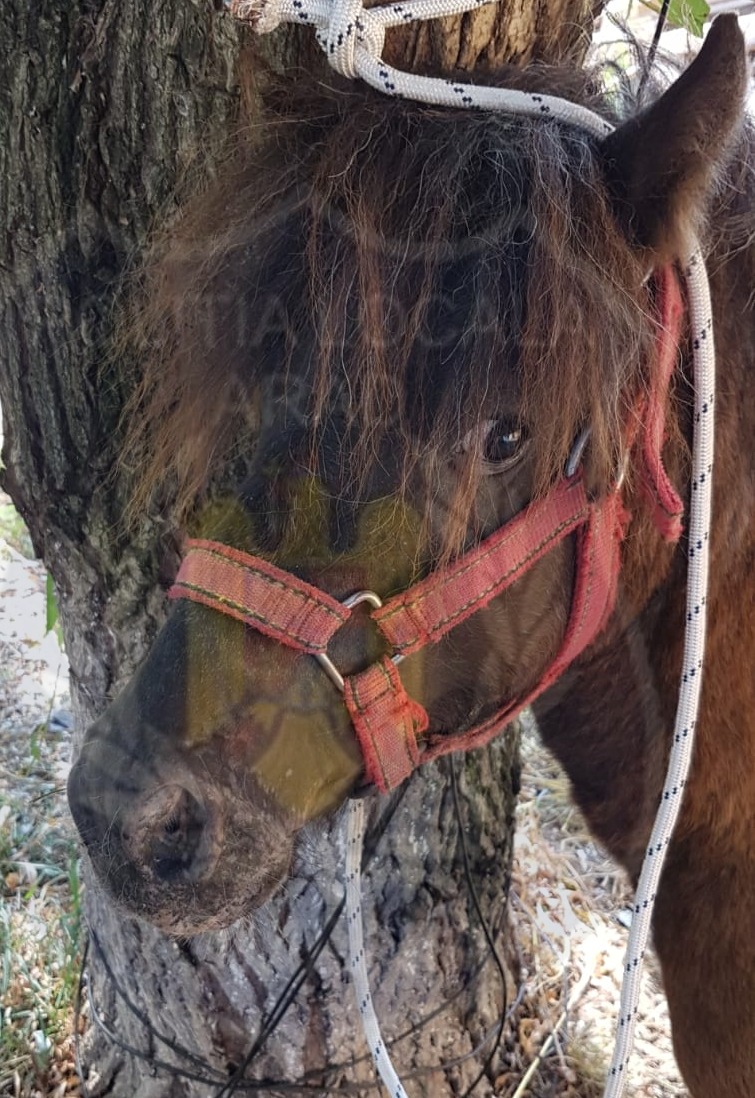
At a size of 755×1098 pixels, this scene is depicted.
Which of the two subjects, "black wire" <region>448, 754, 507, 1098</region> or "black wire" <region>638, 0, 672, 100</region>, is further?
"black wire" <region>448, 754, 507, 1098</region>

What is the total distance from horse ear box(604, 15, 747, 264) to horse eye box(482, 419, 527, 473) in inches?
9.7

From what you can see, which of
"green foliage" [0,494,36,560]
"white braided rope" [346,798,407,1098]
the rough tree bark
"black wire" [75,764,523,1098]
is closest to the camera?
the rough tree bark

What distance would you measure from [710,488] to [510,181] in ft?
1.44

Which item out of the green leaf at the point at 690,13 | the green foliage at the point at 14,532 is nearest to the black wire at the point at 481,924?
the green leaf at the point at 690,13

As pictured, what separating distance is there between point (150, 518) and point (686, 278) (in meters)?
0.93

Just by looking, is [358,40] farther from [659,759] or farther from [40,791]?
[40,791]

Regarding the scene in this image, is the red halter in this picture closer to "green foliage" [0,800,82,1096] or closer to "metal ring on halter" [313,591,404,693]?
"metal ring on halter" [313,591,404,693]

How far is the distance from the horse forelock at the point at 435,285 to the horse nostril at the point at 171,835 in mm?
403

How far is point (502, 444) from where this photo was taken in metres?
1.00

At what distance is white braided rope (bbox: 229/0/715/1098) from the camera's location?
97 centimetres

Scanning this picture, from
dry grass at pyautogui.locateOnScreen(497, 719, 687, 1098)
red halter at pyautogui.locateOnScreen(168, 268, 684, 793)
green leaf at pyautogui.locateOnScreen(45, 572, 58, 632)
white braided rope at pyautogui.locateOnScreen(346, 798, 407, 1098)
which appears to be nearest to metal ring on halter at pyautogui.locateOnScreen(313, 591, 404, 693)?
red halter at pyautogui.locateOnScreen(168, 268, 684, 793)

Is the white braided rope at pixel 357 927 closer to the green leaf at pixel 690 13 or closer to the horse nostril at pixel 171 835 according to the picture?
the horse nostril at pixel 171 835

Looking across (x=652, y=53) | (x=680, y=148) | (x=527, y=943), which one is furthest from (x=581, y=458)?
(x=527, y=943)

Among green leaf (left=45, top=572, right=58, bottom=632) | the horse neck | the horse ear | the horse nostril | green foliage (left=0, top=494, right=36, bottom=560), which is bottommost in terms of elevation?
the horse nostril
